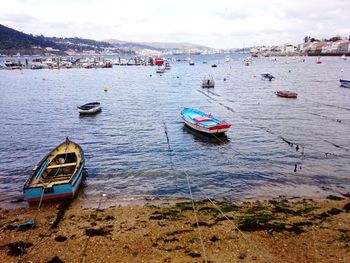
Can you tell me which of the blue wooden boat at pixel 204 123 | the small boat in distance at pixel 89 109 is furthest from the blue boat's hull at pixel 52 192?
the small boat in distance at pixel 89 109

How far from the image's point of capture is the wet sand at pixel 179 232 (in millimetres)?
12633

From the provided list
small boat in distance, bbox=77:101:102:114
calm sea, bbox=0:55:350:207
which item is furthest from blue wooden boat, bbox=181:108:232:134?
small boat in distance, bbox=77:101:102:114

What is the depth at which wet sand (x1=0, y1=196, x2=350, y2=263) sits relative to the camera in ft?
41.4

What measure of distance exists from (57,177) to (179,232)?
10425 millimetres

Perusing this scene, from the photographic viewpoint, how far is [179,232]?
14383 mm

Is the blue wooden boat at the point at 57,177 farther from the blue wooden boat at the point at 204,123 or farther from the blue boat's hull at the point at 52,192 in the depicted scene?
the blue wooden boat at the point at 204,123

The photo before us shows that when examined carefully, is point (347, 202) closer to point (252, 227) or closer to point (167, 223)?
point (252, 227)

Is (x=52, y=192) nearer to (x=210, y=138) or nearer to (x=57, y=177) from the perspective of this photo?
(x=57, y=177)

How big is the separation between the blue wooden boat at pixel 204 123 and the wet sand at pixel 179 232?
14.6 meters

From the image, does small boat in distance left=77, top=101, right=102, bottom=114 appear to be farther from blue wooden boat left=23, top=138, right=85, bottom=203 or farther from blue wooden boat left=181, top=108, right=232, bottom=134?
blue wooden boat left=23, top=138, right=85, bottom=203

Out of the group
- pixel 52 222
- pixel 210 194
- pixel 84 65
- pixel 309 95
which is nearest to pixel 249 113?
pixel 309 95

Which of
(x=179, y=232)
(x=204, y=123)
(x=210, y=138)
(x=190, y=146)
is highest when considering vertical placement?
(x=204, y=123)

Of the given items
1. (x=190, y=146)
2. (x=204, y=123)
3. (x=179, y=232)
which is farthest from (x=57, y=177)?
(x=204, y=123)

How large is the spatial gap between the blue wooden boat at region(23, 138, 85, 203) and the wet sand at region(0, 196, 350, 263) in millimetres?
735
